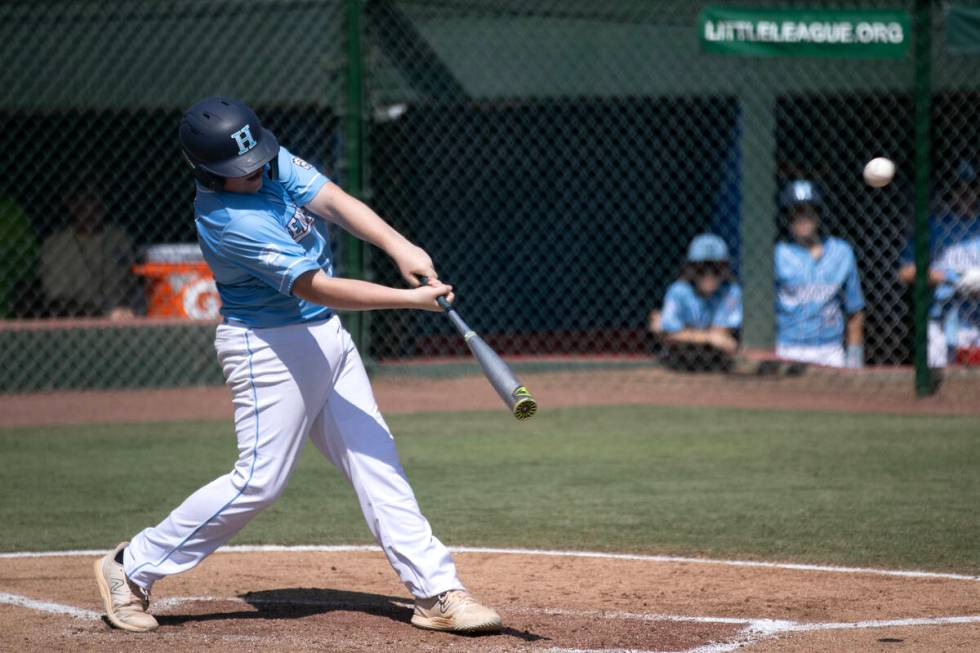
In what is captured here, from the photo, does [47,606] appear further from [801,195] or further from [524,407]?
[801,195]

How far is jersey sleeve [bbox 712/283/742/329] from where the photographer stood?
38.4 ft

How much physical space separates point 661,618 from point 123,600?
1739mm

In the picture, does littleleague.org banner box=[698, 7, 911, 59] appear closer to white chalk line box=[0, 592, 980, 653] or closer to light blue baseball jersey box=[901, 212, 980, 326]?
light blue baseball jersey box=[901, 212, 980, 326]

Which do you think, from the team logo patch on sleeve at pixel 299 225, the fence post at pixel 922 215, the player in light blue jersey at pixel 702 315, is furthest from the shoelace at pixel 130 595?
the player in light blue jersey at pixel 702 315

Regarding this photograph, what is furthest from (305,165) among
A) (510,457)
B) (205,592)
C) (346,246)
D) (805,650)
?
(346,246)

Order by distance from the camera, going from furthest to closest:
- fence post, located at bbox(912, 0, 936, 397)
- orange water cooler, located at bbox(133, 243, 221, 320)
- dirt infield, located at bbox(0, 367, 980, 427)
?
orange water cooler, located at bbox(133, 243, 221, 320) < fence post, located at bbox(912, 0, 936, 397) < dirt infield, located at bbox(0, 367, 980, 427)

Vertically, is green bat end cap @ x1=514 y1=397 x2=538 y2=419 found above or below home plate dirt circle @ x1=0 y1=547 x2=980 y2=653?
above

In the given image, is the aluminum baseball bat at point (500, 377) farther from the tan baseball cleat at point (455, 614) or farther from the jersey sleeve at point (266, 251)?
the tan baseball cleat at point (455, 614)

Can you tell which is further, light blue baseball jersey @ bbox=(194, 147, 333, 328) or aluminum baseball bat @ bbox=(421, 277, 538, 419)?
light blue baseball jersey @ bbox=(194, 147, 333, 328)

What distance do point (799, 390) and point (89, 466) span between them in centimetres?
562

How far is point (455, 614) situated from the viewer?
424 centimetres

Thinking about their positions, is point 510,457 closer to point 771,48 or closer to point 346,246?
point 346,246

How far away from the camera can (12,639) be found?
4195 millimetres

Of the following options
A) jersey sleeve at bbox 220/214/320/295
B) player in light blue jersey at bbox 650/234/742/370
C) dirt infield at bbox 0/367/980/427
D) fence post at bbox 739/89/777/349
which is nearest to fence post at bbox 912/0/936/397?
dirt infield at bbox 0/367/980/427
